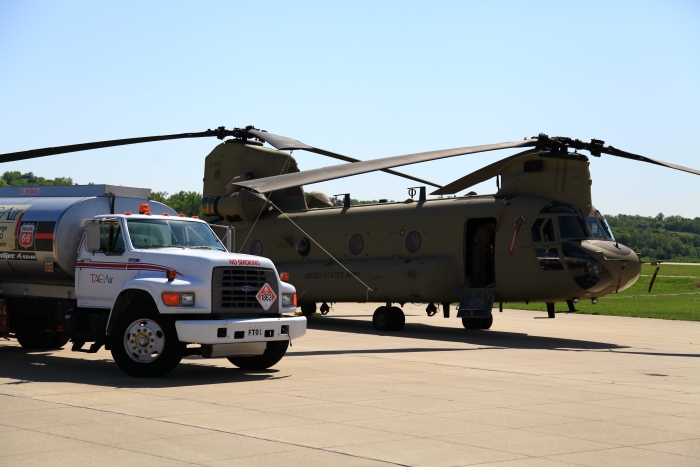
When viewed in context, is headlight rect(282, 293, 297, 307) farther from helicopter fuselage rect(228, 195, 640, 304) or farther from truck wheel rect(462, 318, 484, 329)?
truck wheel rect(462, 318, 484, 329)

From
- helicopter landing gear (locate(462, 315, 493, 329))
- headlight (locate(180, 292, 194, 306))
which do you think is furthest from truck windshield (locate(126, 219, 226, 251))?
helicopter landing gear (locate(462, 315, 493, 329))

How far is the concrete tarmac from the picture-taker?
713 cm

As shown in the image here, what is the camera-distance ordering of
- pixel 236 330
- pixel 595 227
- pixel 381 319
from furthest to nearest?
pixel 381 319 < pixel 595 227 < pixel 236 330

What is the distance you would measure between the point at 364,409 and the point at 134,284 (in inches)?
163

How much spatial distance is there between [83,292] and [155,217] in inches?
61.6

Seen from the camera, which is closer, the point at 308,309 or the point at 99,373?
the point at 99,373

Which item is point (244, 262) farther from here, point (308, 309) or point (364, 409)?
point (308, 309)

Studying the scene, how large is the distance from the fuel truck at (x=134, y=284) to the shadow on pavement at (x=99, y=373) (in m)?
0.30

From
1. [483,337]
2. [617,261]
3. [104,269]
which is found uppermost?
[617,261]

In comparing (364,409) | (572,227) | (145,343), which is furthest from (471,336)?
(364,409)

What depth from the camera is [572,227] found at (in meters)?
18.8

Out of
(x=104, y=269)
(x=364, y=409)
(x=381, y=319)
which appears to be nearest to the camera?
(x=364, y=409)

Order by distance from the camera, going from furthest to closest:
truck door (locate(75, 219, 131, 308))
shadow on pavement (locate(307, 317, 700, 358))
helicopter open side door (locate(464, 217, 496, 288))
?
helicopter open side door (locate(464, 217, 496, 288))
shadow on pavement (locate(307, 317, 700, 358))
truck door (locate(75, 219, 131, 308))

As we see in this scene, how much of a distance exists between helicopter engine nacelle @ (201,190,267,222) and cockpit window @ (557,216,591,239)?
355 inches
